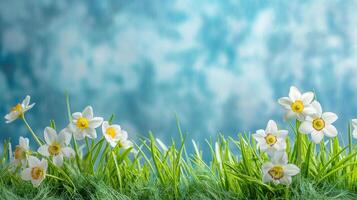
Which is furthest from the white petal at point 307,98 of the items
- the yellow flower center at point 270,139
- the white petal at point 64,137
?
the white petal at point 64,137

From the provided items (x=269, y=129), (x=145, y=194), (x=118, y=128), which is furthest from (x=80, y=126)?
(x=269, y=129)

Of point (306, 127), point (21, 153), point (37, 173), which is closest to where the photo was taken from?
point (306, 127)

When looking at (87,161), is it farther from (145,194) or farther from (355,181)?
(355,181)

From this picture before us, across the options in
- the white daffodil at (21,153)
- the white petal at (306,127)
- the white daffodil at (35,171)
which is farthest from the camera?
the white daffodil at (21,153)

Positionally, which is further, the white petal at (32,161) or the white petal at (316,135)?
the white petal at (32,161)

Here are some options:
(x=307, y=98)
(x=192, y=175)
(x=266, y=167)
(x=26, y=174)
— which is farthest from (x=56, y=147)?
(x=307, y=98)

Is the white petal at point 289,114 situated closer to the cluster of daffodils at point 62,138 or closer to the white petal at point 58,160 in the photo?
the cluster of daffodils at point 62,138

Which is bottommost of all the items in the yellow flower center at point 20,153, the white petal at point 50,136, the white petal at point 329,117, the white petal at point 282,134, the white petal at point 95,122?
the yellow flower center at point 20,153

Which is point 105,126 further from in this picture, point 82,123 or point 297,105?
point 297,105
